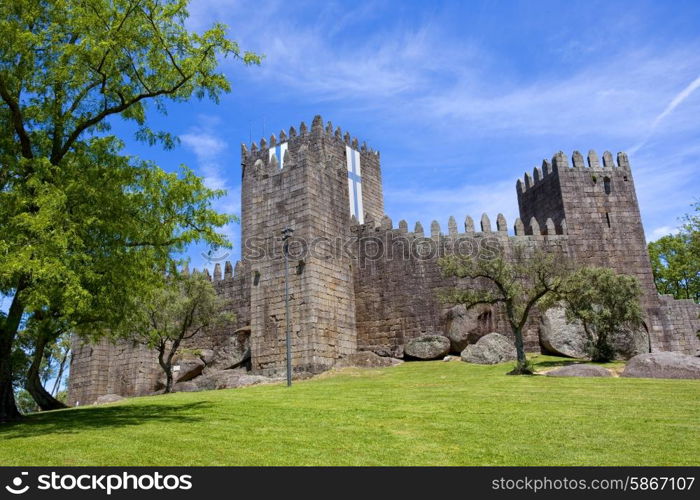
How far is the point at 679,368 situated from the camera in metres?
16.2

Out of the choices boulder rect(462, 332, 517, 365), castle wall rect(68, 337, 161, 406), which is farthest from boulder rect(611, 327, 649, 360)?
castle wall rect(68, 337, 161, 406)

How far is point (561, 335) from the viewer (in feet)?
77.5

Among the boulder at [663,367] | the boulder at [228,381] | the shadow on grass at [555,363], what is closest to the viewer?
the boulder at [663,367]

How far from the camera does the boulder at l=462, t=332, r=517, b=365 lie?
2177cm

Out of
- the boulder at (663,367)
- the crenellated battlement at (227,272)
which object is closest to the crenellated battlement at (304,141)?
the crenellated battlement at (227,272)

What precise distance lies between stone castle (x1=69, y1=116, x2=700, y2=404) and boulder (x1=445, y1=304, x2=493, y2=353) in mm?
88

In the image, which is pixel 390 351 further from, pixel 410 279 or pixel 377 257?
pixel 377 257

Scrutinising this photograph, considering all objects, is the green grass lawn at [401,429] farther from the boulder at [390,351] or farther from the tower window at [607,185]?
the tower window at [607,185]

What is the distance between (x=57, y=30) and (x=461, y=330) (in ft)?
56.2

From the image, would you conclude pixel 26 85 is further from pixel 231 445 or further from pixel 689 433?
pixel 689 433

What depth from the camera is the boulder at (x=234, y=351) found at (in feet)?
89.5

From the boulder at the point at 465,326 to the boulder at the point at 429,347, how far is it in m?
0.37

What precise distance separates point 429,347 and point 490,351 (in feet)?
9.25

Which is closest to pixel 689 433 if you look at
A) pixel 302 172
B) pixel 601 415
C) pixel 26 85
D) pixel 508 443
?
pixel 601 415
